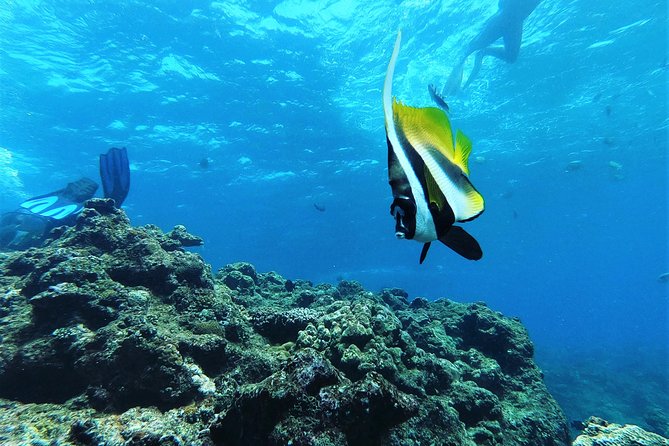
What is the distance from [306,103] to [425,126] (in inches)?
874

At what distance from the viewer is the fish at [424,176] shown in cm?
80

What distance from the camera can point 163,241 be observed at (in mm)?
8031

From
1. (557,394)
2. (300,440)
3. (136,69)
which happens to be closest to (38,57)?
(136,69)

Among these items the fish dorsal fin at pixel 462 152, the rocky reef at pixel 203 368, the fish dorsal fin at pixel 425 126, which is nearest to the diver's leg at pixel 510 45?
the rocky reef at pixel 203 368

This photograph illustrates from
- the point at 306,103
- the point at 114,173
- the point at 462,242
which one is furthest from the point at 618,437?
the point at 306,103

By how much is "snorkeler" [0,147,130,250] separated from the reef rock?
416 inches

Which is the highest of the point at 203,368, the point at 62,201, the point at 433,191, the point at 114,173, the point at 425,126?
the point at 114,173

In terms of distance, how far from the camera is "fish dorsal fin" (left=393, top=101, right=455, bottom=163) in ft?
2.74

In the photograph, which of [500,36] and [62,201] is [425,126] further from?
[500,36]

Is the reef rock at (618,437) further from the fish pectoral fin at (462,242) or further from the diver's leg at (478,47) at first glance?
the diver's leg at (478,47)

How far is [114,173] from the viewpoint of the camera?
8797 millimetres

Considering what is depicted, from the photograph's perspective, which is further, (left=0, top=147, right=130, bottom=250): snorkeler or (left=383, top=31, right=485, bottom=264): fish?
(left=0, top=147, right=130, bottom=250): snorkeler

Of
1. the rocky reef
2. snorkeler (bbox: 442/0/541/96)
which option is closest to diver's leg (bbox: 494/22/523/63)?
snorkeler (bbox: 442/0/541/96)

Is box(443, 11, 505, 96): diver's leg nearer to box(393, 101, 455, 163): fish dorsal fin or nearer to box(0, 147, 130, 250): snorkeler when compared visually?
box(0, 147, 130, 250): snorkeler
